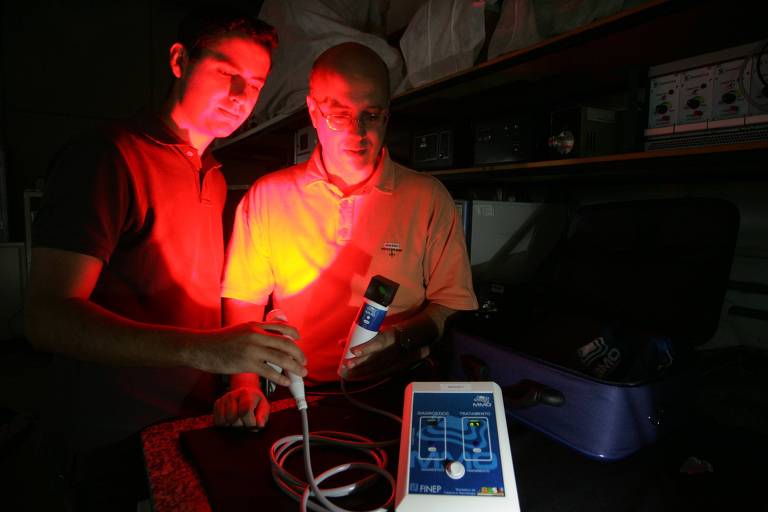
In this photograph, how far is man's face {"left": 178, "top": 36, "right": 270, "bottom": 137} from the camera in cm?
99

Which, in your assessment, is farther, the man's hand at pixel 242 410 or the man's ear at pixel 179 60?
the man's ear at pixel 179 60

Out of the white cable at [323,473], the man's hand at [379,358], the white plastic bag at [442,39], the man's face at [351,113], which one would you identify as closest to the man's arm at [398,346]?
the man's hand at [379,358]

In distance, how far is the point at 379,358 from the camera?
36.0 inches

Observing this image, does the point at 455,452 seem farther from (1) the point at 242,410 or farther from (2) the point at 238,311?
(2) the point at 238,311

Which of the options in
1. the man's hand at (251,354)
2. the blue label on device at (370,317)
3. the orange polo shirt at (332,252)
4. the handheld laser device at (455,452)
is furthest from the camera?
the orange polo shirt at (332,252)

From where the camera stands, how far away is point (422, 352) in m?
1.04

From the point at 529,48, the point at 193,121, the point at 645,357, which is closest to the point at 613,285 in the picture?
the point at 645,357

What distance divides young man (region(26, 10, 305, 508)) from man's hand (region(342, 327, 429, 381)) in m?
0.16

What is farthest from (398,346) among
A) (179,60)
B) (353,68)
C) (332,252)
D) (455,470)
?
(179,60)

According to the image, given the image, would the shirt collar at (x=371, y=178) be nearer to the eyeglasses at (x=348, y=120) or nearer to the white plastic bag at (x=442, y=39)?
the eyeglasses at (x=348, y=120)

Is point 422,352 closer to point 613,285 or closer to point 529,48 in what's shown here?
point 613,285

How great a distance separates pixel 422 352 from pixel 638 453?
483 mm

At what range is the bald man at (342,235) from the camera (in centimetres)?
107

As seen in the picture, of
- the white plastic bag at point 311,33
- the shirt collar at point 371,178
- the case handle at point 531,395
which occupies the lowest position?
the case handle at point 531,395
